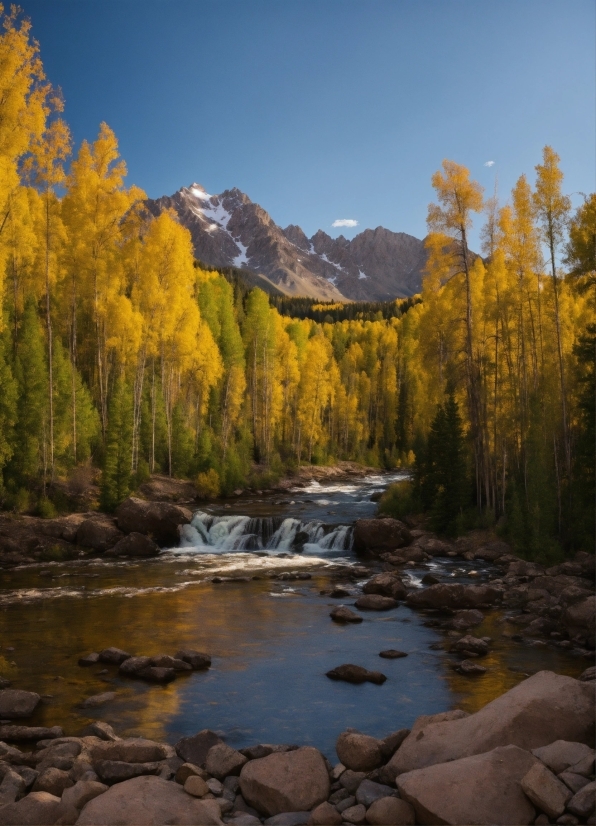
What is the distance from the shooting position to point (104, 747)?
779cm

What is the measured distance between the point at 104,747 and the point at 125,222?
85.6ft

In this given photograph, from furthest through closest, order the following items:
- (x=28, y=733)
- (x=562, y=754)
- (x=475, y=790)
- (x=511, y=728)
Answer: (x=28, y=733) < (x=511, y=728) < (x=562, y=754) < (x=475, y=790)

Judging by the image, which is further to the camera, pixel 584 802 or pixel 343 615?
pixel 343 615

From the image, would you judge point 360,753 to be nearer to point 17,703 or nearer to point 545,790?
point 545,790

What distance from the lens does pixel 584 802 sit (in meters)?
5.35

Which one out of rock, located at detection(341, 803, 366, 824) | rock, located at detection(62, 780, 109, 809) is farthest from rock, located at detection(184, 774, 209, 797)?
rock, located at detection(341, 803, 366, 824)

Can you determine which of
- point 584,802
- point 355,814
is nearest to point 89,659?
point 355,814

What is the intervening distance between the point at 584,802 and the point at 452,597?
11.2 m

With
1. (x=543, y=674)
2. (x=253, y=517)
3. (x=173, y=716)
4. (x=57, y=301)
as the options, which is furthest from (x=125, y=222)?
(x=543, y=674)

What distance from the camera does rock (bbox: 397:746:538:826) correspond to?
18.2 feet

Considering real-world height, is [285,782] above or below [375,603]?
above

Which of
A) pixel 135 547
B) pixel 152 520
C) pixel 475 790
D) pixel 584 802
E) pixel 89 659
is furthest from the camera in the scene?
pixel 152 520

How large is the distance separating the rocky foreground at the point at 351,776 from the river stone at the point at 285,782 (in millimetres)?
12

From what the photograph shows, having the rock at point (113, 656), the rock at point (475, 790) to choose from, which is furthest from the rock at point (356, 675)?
the rock at point (475, 790)
